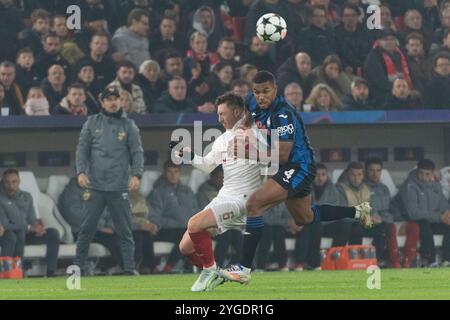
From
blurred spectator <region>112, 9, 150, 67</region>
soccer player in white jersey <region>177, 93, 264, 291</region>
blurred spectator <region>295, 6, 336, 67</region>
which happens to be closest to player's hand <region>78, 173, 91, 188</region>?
blurred spectator <region>112, 9, 150, 67</region>

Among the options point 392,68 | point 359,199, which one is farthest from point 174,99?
point 392,68

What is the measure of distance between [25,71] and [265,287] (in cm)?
618

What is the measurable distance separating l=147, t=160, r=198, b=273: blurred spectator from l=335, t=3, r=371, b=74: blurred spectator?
3625mm

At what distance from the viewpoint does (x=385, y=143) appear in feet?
67.2

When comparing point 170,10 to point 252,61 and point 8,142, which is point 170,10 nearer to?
point 252,61

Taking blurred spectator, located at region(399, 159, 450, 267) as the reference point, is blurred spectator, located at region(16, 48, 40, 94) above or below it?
above

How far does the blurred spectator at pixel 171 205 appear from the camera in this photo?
1861 centimetres

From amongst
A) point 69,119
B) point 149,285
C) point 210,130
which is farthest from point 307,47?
point 149,285

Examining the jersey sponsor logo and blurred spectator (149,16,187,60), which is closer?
the jersey sponsor logo

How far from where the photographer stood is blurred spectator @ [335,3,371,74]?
21.1 m

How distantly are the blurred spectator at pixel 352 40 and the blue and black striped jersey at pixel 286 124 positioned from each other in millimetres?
7460

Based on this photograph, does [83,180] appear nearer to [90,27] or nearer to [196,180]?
[196,180]

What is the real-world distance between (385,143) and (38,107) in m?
5.17

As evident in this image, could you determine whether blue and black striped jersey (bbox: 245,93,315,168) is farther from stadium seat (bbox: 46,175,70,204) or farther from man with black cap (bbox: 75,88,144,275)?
stadium seat (bbox: 46,175,70,204)
